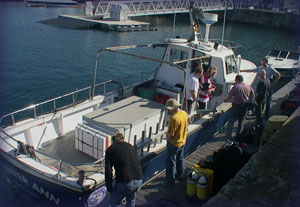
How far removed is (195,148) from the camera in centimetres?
781

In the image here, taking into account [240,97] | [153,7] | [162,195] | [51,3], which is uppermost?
[51,3]

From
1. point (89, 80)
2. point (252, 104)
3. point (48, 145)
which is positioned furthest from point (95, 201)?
point (89, 80)

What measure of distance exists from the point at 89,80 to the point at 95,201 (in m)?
14.0

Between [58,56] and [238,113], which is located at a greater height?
[238,113]

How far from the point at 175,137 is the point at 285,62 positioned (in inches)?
746

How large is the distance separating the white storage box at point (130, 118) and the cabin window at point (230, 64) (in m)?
3.39

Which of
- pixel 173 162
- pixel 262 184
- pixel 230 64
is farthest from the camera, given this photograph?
pixel 230 64

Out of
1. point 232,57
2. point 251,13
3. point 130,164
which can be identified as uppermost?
point 251,13

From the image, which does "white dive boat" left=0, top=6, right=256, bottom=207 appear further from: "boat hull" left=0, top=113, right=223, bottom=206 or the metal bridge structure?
the metal bridge structure

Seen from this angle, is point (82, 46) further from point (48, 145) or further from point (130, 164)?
point (130, 164)

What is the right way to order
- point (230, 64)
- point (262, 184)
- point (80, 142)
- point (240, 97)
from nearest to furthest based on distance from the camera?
point (262, 184) → point (80, 142) → point (240, 97) → point (230, 64)

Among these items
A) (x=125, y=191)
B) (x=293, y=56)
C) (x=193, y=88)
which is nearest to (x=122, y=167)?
(x=125, y=191)

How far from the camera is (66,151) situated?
6.65 metres

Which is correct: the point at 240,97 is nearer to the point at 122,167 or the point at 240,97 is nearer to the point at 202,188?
the point at 202,188
